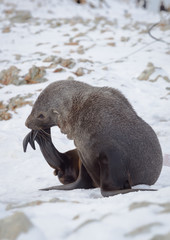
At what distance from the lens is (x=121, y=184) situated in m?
2.61

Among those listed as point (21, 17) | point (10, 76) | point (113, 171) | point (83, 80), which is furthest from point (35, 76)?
point (21, 17)

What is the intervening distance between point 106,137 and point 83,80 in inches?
181

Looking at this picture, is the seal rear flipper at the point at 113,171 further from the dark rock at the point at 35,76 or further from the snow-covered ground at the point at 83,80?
the dark rock at the point at 35,76

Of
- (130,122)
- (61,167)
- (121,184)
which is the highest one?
(130,122)

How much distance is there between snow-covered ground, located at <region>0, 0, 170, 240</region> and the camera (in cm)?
148

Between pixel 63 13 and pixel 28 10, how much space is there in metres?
1.64

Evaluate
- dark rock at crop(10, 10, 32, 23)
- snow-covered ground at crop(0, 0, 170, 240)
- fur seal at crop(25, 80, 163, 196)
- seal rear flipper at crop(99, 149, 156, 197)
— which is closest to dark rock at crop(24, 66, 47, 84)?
snow-covered ground at crop(0, 0, 170, 240)

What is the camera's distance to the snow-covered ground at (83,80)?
4.87 ft

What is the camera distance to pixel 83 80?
716cm

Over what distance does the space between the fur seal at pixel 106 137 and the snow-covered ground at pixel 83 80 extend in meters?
0.17

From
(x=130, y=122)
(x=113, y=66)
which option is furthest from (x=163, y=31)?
(x=130, y=122)

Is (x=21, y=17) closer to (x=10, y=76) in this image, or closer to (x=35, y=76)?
(x=10, y=76)

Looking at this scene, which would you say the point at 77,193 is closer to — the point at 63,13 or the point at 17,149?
the point at 17,149

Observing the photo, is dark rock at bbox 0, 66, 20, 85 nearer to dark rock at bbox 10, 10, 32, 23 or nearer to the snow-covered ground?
the snow-covered ground
